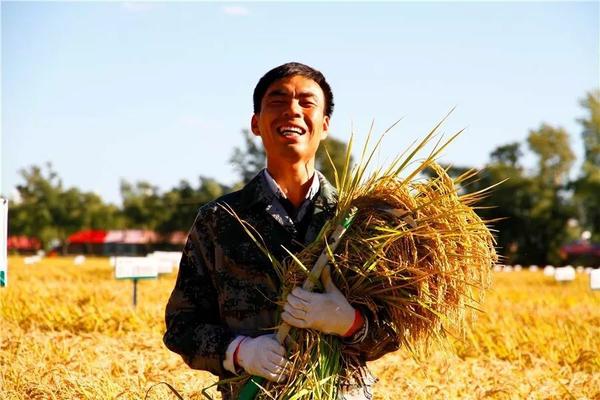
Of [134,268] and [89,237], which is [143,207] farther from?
[134,268]

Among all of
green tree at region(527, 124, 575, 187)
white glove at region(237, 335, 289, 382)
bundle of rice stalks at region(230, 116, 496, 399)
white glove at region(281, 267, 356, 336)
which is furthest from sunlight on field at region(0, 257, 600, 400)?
green tree at region(527, 124, 575, 187)

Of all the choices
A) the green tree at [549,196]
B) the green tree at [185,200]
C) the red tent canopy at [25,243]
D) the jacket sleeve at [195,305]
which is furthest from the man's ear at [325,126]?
the red tent canopy at [25,243]

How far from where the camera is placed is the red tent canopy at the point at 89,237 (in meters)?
100

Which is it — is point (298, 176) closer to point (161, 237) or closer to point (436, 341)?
point (436, 341)

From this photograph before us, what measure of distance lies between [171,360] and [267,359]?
12.1ft

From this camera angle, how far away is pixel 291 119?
10.3 ft

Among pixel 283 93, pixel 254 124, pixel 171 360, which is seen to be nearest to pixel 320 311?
pixel 283 93

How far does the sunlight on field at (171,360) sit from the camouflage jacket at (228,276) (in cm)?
64

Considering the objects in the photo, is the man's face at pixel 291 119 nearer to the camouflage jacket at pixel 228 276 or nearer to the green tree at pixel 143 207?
the camouflage jacket at pixel 228 276

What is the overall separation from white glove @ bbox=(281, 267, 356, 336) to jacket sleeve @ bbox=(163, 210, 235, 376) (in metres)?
0.43

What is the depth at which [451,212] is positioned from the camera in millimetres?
2898

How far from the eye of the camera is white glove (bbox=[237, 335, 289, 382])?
2.81m

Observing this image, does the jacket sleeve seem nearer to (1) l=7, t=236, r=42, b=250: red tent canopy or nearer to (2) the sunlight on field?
(2) the sunlight on field

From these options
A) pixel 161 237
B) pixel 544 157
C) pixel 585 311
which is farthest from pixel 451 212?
pixel 161 237
